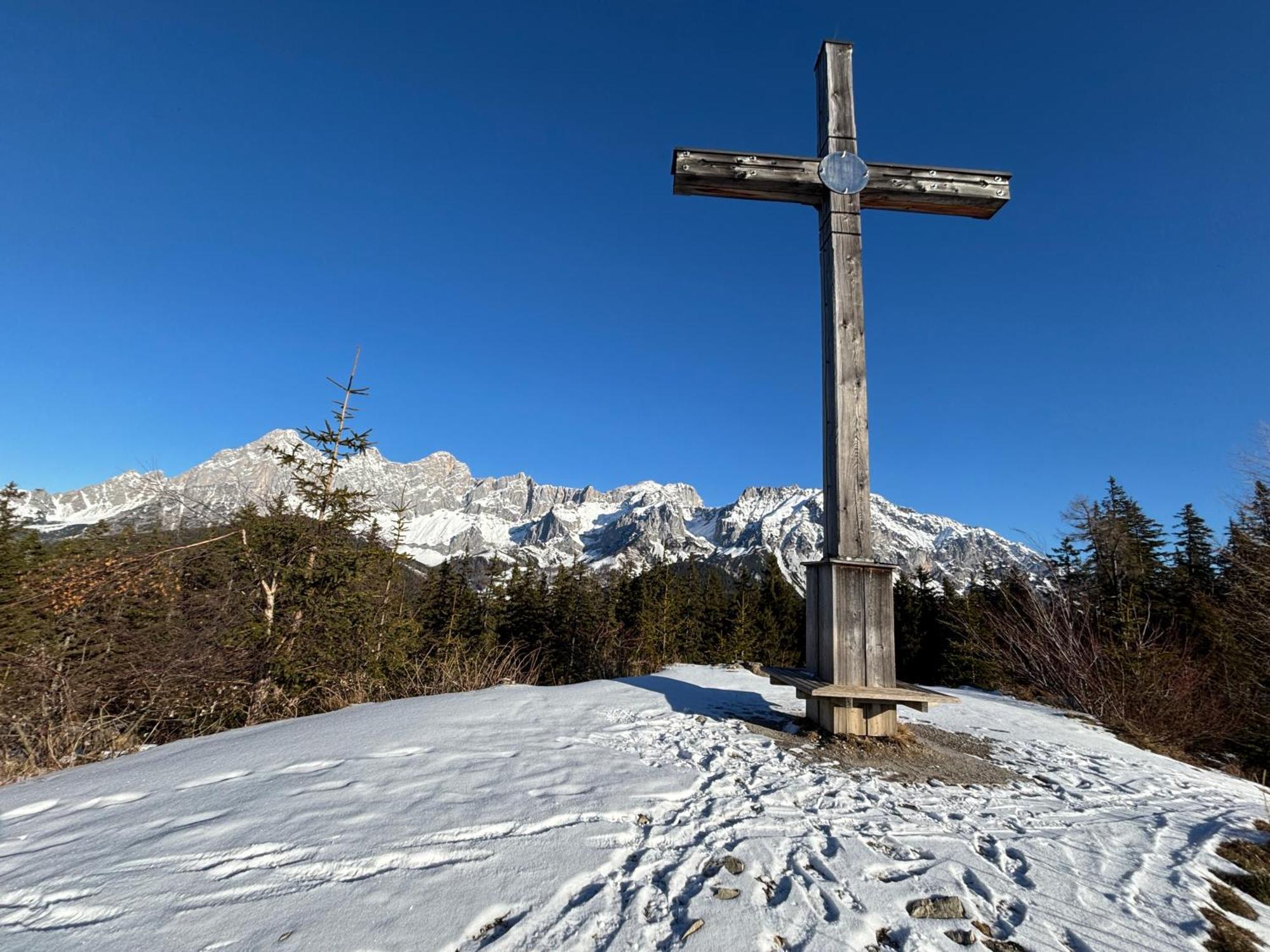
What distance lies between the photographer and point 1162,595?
23.7m

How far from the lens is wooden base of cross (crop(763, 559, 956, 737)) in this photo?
404 cm

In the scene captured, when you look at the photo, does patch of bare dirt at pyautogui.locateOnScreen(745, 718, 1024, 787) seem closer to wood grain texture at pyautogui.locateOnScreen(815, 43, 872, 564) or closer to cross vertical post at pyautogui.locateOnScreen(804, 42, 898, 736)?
cross vertical post at pyautogui.locateOnScreen(804, 42, 898, 736)

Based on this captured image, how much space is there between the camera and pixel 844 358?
451 centimetres

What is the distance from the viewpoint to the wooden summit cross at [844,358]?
4094 mm

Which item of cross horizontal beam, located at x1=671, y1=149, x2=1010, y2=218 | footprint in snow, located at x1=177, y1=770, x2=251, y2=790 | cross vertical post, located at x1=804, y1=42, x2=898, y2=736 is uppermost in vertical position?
cross horizontal beam, located at x1=671, y1=149, x2=1010, y2=218

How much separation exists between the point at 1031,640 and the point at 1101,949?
9.26 m

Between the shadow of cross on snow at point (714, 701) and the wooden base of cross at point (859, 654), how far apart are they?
631 mm

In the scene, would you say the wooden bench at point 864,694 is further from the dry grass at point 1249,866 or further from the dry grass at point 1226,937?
the dry grass at point 1226,937

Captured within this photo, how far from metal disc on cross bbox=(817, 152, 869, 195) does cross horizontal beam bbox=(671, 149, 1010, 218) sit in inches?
2.1

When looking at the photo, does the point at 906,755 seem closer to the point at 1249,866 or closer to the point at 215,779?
the point at 1249,866

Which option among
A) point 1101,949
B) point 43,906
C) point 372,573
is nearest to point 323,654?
point 372,573

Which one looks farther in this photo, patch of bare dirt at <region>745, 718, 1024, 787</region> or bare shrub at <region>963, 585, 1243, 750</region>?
bare shrub at <region>963, 585, 1243, 750</region>

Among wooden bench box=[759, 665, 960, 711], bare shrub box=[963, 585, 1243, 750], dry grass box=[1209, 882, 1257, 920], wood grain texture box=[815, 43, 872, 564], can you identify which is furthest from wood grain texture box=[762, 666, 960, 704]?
bare shrub box=[963, 585, 1243, 750]

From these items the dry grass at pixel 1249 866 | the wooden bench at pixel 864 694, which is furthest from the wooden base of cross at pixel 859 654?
the dry grass at pixel 1249 866
